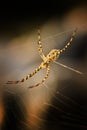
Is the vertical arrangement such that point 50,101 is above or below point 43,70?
below

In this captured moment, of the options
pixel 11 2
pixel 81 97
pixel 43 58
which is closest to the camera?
pixel 81 97

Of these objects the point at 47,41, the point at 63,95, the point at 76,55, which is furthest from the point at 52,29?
the point at 63,95

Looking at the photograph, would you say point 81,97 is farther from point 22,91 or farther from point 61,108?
point 22,91

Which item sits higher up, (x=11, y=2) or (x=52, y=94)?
(x=11, y=2)

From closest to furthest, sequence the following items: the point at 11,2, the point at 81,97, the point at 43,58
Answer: the point at 81,97 → the point at 43,58 → the point at 11,2

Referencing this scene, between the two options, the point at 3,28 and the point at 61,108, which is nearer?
the point at 61,108

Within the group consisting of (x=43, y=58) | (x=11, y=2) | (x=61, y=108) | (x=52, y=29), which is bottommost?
(x=61, y=108)

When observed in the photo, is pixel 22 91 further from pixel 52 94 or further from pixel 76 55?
pixel 76 55
